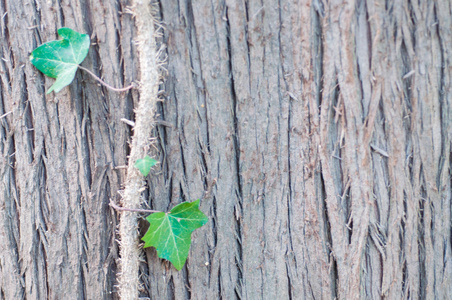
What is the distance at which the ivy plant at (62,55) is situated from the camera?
944 mm

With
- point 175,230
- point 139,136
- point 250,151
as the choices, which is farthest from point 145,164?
point 250,151

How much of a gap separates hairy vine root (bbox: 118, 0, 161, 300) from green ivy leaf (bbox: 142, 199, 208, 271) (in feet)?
0.27

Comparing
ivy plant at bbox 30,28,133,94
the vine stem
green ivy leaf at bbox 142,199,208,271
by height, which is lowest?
green ivy leaf at bbox 142,199,208,271

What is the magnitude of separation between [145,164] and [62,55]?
A: 43cm

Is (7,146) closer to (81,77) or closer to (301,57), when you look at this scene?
(81,77)

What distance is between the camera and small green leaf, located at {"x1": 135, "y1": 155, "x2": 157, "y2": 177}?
91cm

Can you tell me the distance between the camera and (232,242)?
104 cm

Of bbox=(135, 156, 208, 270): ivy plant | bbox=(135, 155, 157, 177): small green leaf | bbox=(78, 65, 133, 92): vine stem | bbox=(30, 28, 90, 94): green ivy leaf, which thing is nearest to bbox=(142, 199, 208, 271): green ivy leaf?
bbox=(135, 156, 208, 270): ivy plant

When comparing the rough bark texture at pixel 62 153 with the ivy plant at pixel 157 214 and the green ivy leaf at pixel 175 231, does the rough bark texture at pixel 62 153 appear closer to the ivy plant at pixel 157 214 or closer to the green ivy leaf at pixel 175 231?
the ivy plant at pixel 157 214

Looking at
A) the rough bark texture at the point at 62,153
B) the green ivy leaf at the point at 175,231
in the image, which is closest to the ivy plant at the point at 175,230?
the green ivy leaf at the point at 175,231

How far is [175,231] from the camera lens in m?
0.95

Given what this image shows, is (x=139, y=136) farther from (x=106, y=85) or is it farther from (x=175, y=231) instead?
(x=175, y=231)

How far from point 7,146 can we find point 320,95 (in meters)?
1.03

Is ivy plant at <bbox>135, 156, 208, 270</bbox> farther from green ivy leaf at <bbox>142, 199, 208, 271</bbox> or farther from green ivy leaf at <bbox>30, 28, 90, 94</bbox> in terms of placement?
green ivy leaf at <bbox>30, 28, 90, 94</bbox>
